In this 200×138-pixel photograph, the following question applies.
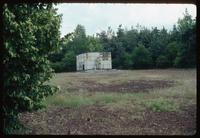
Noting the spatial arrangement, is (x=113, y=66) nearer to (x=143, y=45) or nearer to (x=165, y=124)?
(x=143, y=45)

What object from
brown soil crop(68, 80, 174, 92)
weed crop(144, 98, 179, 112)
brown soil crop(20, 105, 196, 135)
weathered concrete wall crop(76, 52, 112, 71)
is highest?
weathered concrete wall crop(76, 52, 112, 71)

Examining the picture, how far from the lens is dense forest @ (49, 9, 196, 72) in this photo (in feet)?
87.5

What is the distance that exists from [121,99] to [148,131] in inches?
220

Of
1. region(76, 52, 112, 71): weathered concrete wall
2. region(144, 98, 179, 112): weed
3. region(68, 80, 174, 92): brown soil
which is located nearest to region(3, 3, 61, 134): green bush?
region(144, 98, 179, 112): weed

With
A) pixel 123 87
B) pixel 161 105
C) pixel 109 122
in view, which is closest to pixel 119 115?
pixel 109 122

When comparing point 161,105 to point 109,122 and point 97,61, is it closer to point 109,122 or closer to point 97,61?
point 109,122

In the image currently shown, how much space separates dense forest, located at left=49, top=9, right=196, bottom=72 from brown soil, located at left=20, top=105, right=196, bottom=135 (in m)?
13.3

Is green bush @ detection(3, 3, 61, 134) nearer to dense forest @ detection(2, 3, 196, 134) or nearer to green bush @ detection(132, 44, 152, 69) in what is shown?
dense forest @ detection(2, 3, 196, 134)

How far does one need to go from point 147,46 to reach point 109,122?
23.0 m

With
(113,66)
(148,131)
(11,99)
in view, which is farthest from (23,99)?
(113,66)

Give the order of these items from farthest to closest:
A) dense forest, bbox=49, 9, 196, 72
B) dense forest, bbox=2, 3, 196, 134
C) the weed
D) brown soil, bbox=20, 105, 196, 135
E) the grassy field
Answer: dense forest, bbox=49, 9, 196, 72, the weed, the grassy field, brown soil, bbox=20, 105, 196, 135, dense forest, bbox=2, 3, 196, 134

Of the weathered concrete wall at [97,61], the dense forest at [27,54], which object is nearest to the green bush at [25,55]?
the dense forest at [27,54]

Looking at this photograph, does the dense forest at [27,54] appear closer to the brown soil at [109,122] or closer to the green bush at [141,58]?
the brown soil at [109,122]

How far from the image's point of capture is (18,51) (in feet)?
17.4
